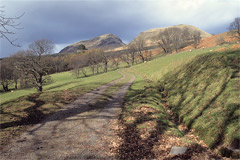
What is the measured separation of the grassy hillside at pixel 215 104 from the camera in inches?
272

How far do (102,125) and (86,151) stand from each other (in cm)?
298

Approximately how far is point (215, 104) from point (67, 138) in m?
9.36

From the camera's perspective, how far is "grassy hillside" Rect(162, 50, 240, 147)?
690 cm

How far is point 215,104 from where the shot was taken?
8.98m

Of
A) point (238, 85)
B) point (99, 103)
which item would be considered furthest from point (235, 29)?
point (99, 103)

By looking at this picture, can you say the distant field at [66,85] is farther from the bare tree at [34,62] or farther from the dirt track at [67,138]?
the dirt track at [67,138]

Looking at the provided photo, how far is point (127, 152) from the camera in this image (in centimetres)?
629

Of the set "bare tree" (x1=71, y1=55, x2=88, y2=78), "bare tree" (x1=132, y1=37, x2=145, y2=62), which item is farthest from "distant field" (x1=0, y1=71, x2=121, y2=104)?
"bare tree" (x1=132, y1=37, x2=145, y2=62)

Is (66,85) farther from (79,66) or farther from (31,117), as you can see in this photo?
(31,117)

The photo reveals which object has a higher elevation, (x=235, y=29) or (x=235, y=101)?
(x=235, y=29)

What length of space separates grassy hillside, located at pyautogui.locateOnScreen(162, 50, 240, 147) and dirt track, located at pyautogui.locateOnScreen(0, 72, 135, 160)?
5.26 meters

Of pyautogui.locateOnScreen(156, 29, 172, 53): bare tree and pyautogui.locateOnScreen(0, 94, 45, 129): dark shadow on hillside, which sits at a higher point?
pyautogui.locateOnScreen(156, 29, 172, 53): bare tree

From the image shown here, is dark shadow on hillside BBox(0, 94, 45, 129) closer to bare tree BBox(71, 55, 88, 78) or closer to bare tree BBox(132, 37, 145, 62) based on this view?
bare tree BBox(71, 55, 88, 78)

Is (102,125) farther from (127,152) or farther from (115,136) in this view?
(127,152)
